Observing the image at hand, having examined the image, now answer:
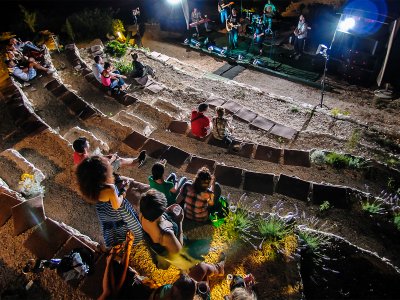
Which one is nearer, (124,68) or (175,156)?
(175,156)

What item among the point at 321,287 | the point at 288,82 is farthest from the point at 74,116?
the point at 288,82

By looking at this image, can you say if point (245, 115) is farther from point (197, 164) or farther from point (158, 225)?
point (158, 225)

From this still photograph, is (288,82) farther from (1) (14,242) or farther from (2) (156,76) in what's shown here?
(1) (14,242)

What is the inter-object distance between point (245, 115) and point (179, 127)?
1.75 meters

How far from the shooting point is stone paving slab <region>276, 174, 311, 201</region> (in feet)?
17.2

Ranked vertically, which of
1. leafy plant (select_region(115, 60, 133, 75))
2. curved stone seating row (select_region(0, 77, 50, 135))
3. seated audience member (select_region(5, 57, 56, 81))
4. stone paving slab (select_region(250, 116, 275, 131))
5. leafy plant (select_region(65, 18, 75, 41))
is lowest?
stone paving slab (select_region(250, 116, 275, 131))

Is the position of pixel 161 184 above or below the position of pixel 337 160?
above

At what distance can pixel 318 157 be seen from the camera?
6148 millimetres

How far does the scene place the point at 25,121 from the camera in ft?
21.5

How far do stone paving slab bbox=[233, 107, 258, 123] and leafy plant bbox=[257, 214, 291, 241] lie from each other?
372 cm

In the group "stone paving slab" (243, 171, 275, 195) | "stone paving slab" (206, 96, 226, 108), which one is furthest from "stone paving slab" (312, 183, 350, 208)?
"stone paving slab" (206, 96, 226, 108)

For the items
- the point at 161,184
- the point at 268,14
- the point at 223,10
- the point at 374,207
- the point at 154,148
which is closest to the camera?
the point at 161,184

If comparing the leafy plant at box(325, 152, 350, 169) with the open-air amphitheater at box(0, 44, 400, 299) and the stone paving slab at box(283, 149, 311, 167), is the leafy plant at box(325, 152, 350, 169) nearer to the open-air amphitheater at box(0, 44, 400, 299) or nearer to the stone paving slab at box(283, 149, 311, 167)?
the open-air amphitheater at box(0, 44, 400, 299)

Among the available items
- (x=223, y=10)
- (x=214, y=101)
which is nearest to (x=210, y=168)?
(x=214, y=101)
